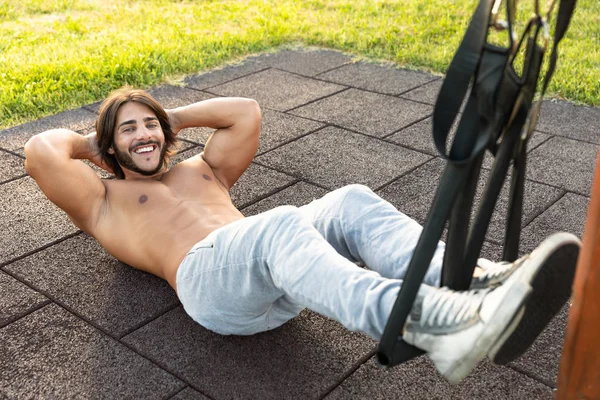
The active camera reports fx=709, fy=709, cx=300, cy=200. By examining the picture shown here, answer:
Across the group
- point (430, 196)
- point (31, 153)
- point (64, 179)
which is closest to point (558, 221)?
point (430, 196)

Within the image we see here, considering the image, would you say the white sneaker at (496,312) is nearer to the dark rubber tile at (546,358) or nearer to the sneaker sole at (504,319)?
the sneaker sole at (504,319)

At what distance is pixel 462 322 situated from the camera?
1.56m

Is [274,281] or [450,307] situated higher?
[450,307]

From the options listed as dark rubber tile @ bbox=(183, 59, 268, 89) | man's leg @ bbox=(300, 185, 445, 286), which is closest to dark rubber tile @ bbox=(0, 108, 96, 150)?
dark rubber tile @ bbox=(183, 59, 268, 89)

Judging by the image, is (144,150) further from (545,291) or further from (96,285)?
(545,291)

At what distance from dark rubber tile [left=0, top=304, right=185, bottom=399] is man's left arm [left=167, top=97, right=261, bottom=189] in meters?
0.83

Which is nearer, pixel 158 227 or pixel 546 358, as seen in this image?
pixel 546 358

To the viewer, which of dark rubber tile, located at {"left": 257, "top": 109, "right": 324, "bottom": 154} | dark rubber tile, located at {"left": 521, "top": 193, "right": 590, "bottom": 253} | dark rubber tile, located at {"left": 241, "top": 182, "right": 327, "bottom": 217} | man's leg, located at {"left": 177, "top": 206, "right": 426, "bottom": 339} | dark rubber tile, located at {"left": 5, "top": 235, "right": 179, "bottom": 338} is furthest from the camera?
dark rubber tile, located at {"left": 257, "top": 109, "right": 324, "bottom": 154}

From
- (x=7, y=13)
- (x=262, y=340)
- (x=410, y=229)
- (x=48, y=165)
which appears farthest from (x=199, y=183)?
(x=7, y=13)

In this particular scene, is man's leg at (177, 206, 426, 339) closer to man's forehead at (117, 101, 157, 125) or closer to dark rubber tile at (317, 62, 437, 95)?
man's forehead at (117, 101, 157, 125)

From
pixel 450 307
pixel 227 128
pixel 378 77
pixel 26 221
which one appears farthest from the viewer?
pixel 378 77

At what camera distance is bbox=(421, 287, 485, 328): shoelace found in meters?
1.55

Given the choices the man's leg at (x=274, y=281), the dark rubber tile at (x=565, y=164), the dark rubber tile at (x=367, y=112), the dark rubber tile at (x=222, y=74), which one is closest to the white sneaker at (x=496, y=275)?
the man's leg at (x=274, y=281)

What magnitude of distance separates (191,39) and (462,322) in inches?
176
